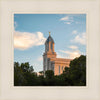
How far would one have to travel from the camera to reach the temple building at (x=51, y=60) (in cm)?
458

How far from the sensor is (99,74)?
3.34 metres

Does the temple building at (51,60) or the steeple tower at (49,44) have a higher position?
the steeple tower at (49,44)

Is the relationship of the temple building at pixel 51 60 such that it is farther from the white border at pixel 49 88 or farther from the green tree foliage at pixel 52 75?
the white border at pixel 49 88

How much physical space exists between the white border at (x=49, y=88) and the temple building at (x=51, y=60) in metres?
1.26

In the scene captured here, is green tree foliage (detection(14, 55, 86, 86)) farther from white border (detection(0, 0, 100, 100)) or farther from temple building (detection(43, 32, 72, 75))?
white border (detection(0, 0, 100, 100))

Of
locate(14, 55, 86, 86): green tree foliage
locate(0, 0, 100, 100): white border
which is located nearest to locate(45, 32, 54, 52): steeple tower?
locate(14, 55, 86, 86): green tree foliage

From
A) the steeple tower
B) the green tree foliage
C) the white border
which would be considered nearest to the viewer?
the white border

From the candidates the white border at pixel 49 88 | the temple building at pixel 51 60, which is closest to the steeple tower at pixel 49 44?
the temple building at pixel 51 60

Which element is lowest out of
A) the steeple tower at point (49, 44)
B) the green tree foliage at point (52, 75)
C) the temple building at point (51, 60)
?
the green tree foliage at point (52, 75)

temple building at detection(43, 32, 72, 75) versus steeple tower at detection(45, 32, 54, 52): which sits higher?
steeple tower at detection(45, 32, 54, 52)

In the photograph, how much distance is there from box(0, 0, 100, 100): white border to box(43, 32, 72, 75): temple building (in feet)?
4.15

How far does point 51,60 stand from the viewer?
15.3 ft

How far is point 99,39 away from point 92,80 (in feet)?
2.53

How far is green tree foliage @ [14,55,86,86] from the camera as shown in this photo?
14.4ft
